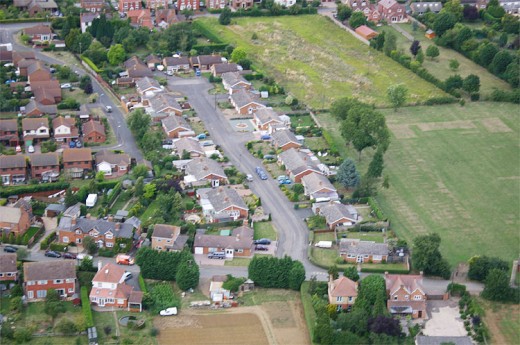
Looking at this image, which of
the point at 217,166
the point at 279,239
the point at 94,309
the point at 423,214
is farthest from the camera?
the point at 217,166

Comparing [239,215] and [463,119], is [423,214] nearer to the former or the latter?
[239,215]

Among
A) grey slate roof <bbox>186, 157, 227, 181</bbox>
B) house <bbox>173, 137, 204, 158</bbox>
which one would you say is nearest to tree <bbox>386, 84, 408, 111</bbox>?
house <bbox>173, 137, 204, 158</bbox>

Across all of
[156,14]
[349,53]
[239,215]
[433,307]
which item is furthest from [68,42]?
[433,307]

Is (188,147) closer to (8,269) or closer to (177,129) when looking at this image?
(177,129)

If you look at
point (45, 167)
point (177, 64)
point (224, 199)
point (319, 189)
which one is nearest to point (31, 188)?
point (45, 167)

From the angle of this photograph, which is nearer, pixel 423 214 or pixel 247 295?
pixel 247 295

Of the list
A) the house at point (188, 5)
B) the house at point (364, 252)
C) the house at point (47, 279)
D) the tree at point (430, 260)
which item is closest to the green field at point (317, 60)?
the house at point (188, 5)

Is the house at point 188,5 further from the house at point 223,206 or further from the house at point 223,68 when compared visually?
the house at point 223,206
